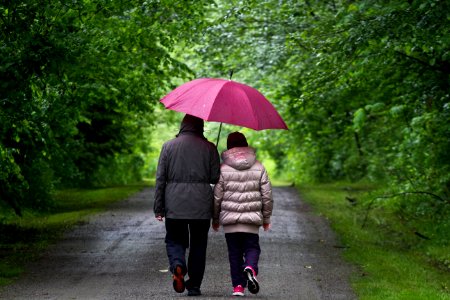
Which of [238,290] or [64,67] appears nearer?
[238,290]

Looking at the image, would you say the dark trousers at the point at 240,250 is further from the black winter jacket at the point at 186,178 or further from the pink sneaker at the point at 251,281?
the black winter jacket at the point at 186,178

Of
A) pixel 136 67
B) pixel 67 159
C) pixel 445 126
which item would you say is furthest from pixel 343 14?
pixel 67 159

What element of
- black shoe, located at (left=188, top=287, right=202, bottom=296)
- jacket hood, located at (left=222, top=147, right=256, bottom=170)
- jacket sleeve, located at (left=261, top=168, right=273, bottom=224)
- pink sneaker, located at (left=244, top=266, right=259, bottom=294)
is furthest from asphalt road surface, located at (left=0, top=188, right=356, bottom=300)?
jacket hood, located at (left=222, top=147, right=256, bottom=170)

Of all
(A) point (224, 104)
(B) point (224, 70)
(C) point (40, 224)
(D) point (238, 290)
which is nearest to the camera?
(A) point (224, 104)

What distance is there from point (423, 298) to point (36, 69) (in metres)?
5.37

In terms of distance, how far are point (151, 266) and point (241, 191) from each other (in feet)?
10.4

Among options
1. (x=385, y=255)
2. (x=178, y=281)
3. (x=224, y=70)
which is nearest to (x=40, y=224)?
(x=385, y=255)

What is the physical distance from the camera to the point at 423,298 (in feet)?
29.3

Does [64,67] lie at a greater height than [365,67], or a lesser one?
greater

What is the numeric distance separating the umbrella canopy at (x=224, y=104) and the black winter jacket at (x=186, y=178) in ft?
1.16

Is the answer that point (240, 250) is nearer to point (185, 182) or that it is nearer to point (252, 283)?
point (252, 283)

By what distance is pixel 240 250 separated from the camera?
8.59 metres

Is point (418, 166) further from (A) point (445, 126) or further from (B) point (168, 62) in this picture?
(B) point (168, 62)

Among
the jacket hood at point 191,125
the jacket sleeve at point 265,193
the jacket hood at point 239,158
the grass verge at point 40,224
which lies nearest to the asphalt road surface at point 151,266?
the grass verge at point 40,224
